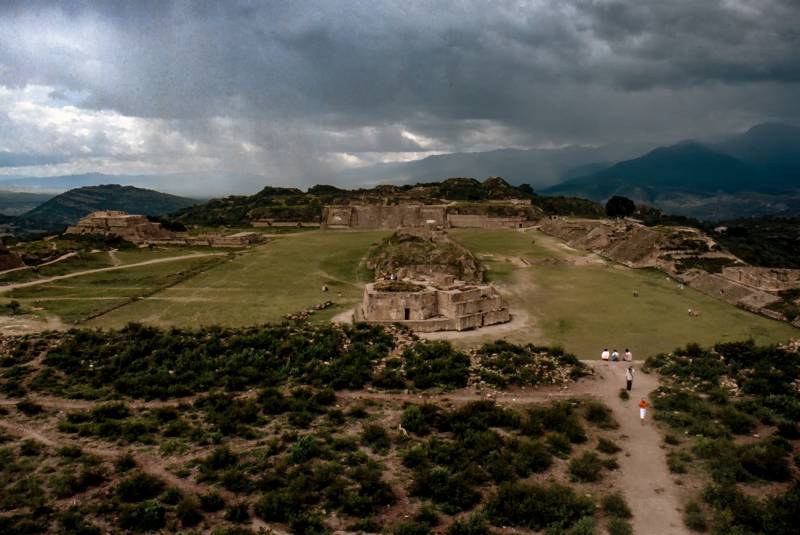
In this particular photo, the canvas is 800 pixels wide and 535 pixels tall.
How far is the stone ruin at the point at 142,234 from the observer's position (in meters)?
53.0

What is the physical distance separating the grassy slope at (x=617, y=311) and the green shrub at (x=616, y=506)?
1089cm

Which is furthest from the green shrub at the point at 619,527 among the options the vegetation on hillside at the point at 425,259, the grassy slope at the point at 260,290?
the vegetation on hillside at the point at 425,259

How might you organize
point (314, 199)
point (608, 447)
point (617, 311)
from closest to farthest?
point (608, 447) → point (617, 311) → point (314, 199)

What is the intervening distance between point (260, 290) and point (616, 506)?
2643 cm

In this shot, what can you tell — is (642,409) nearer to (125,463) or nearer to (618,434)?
(618,434)

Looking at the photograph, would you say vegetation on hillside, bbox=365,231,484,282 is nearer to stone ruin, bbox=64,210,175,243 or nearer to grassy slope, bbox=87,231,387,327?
grassy slope, bbox=87,231,387,327

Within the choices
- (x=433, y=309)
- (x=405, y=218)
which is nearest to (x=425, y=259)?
(x=433, y=309)

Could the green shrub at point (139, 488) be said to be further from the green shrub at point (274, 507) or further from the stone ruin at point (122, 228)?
the stone ruin at point (122, 228)

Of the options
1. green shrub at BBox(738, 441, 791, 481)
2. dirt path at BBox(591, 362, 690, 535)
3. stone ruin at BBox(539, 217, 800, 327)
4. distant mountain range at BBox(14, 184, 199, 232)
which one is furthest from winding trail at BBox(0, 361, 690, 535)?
distant mountain range at BBox(14, 184, 199, 232)

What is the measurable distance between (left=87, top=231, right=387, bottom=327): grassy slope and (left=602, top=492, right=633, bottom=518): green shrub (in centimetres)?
1803

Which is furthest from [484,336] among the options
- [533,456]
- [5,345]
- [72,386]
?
[5,345]

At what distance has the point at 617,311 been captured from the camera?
1064 inches

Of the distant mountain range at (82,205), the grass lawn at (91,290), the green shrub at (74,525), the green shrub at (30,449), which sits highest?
the distant mountain range at (82,205)

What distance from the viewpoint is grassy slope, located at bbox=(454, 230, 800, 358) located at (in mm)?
22281
